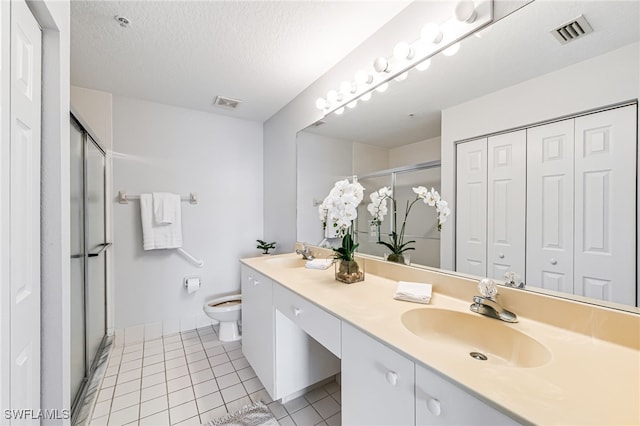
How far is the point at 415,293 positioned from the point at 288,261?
43.9 inches

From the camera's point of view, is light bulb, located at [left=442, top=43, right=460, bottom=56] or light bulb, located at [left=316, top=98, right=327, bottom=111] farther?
light bulb, located at [left=316, top=98, right=327, bottom=111]

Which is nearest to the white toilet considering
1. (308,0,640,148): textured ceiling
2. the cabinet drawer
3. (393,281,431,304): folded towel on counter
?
the cabinet drawer

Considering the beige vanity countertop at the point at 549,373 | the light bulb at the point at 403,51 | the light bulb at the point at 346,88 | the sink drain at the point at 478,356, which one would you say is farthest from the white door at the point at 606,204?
the light bulb at the point at 346,88

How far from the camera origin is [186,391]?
160cm

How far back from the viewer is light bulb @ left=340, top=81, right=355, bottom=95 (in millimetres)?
1655

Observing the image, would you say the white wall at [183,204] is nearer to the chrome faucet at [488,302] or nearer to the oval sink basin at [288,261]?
the oval sink basin at [288,261]

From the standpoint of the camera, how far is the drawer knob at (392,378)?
2.36 ft

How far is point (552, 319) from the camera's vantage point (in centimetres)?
85

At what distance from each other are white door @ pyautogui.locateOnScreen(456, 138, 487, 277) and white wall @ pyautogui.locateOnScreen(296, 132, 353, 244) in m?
0.81

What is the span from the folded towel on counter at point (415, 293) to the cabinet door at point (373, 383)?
0.33 meters

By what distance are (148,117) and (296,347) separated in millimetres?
2351

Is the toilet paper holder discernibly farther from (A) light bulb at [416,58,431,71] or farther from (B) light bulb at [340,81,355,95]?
(A) light bulb at [416,58,431,71]

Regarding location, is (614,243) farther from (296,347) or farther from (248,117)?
(248,117)

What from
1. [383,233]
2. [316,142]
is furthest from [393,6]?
[383,233]
